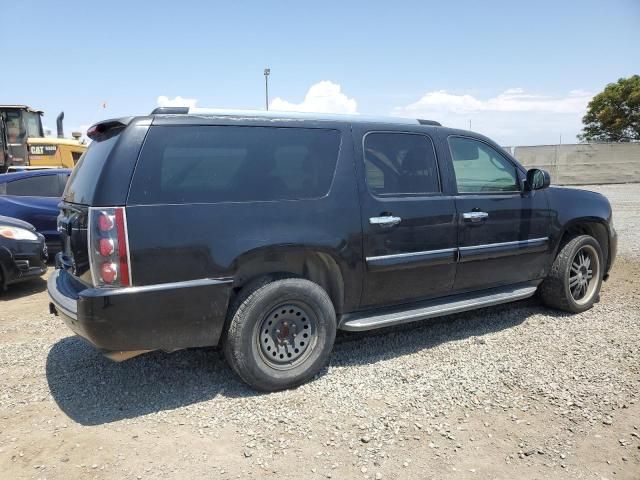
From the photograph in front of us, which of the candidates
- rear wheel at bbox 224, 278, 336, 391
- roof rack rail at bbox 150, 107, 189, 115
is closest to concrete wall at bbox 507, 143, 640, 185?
rear wheel at bbox 224, 278, 336, 391

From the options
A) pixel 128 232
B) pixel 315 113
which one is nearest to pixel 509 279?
pixel 315 113

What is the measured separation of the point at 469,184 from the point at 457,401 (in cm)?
200

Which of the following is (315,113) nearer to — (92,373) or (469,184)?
(469,184)

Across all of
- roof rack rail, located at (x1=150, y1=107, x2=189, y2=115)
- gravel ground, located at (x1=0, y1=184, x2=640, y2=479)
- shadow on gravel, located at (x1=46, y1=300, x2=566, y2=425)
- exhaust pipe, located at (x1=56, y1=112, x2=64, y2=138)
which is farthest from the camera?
exhaust pipe, located at (x1=56, y1=112, x2=64, y2=138)

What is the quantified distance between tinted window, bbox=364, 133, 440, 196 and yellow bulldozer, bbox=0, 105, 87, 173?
11399 millimetres

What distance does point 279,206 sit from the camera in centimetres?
356

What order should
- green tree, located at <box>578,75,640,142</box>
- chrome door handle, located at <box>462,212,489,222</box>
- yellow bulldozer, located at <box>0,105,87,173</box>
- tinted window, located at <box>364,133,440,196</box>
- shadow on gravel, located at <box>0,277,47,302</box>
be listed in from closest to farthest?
1. tinted window, located at <box>364,133,440,196</box>
2. chrome door handle, located at <box>462,212,489,222</box>
3. shadow on gravel, located at <box>0,277,47,302</box>
4. yellow bulldozer, located at <box>0,105,87,173</box>
5. green tree, located at <box>578,75,640,142</box>

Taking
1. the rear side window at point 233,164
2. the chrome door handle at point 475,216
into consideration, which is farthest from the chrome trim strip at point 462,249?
the rear side window at point 233,164

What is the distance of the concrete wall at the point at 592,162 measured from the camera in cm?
2361

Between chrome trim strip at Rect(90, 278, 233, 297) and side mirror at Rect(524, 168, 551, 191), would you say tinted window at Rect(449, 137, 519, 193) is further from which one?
chrome trim strip at Rect(90, 278, 233, 297)

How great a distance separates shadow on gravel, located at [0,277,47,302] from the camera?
651 centimetres

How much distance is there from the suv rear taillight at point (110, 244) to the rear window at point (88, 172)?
212mm

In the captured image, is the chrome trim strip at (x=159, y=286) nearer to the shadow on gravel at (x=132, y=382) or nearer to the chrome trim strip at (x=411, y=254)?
the shadow on gravel at (x=132, y=382)

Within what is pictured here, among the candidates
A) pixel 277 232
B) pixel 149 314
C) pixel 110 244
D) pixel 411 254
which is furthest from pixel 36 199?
pixel 411 254
